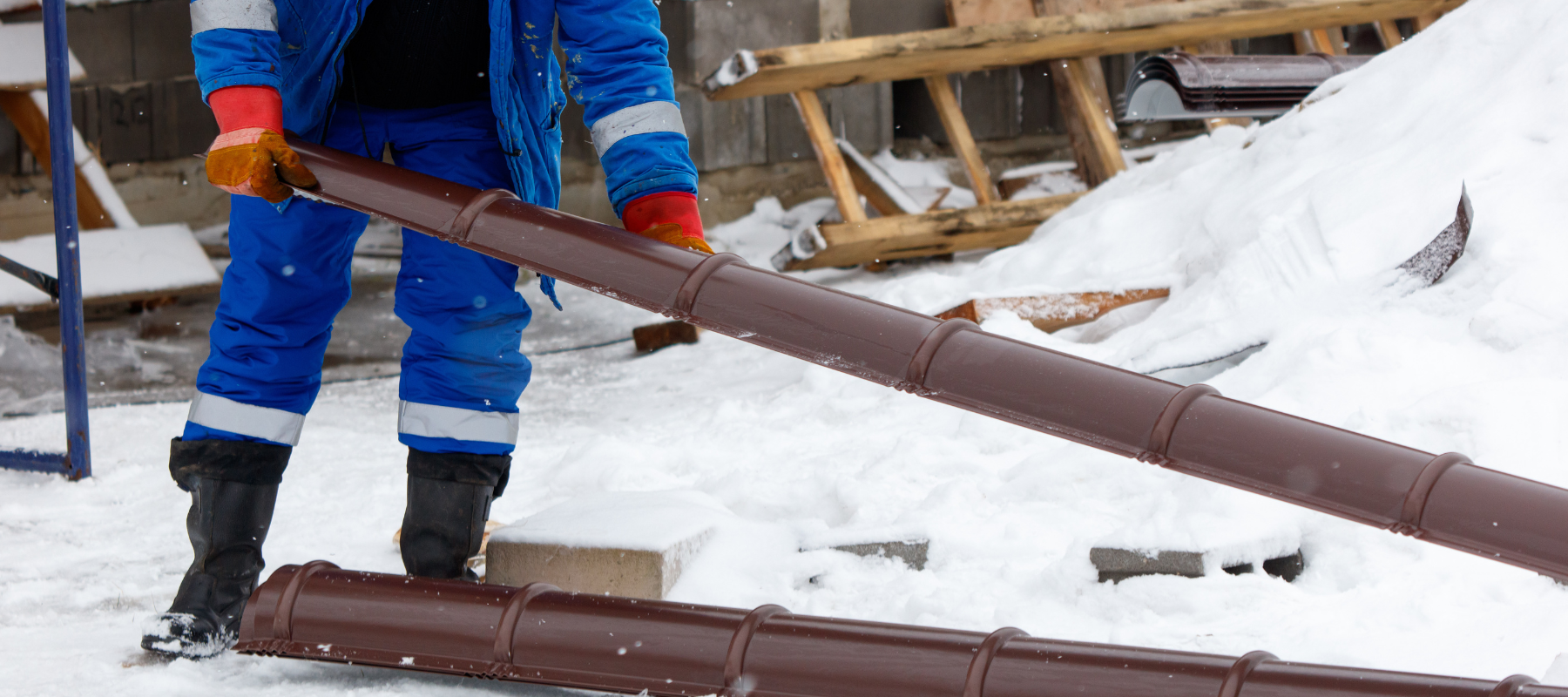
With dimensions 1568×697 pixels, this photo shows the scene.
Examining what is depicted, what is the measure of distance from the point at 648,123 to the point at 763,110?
492 cm

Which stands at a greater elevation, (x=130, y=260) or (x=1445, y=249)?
(x=1445, y=249)

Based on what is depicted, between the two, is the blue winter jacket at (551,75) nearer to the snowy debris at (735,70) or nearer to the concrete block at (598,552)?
the concrete block at (598,552)

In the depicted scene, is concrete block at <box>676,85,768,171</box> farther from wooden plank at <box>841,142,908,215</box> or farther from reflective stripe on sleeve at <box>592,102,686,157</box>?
reflective stripe on sleeve at <box>592,102,686,157</box>

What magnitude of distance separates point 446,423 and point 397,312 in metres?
0.20

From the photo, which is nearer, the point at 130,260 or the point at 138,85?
the point at 130,260

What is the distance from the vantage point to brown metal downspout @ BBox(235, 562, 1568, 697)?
132cm

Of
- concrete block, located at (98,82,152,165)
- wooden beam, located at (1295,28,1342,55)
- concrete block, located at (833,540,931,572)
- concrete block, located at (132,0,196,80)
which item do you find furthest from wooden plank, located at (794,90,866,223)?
concrete block, located at (98,82,152,165)

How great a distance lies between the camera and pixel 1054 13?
19.0ft

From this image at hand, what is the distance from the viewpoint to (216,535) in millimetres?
1826

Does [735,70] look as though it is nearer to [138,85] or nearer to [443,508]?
[443,508]

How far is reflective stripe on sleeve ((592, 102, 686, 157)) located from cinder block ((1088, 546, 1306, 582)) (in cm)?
98

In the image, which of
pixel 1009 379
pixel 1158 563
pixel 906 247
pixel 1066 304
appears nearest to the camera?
pixel 1009 379

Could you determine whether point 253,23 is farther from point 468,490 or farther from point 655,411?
point 655,411

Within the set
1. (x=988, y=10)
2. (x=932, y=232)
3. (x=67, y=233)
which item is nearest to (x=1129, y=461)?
(x=67, y=233)
